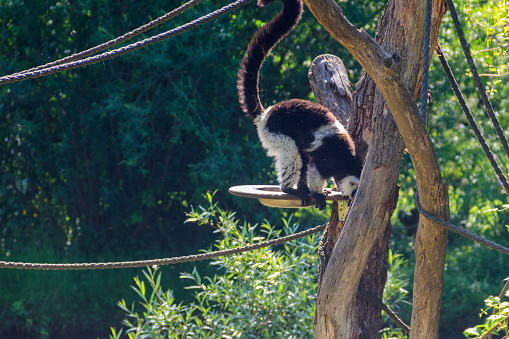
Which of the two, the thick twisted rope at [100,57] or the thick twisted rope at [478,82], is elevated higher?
the thick twisted rope at [100,57]

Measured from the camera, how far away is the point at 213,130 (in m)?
6.32

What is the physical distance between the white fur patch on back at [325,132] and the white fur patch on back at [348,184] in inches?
12.1

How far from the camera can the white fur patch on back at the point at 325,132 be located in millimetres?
3557

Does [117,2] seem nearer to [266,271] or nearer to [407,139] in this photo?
[266,271]

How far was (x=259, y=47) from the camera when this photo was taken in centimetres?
365

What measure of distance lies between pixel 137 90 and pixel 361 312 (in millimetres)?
4276

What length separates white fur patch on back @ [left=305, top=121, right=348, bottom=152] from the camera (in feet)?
11.7

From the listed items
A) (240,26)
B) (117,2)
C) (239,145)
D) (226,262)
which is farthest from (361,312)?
(117,2)

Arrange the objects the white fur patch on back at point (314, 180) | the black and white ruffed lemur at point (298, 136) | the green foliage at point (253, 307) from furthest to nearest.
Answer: the green foliage at point (253, 307), the white fur patch on back at point (314, 180), the black and white ruffed lemur at point (298, 136)

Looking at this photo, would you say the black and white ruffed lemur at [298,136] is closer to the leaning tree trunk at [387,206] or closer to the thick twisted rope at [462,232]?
the leaning tree trunk at [387,206]

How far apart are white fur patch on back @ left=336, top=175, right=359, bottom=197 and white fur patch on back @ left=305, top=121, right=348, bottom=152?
1.01ft

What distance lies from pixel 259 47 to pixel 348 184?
3.78ft

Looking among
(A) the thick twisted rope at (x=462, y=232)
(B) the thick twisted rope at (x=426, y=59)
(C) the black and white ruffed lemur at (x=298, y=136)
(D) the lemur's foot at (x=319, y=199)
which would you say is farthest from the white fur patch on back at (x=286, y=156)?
(B) the thick twisted rope at (x=426, y=59)

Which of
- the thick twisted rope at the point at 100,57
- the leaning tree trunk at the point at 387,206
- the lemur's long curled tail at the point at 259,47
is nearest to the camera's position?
the leaning tree trunk at the point at 387,206
